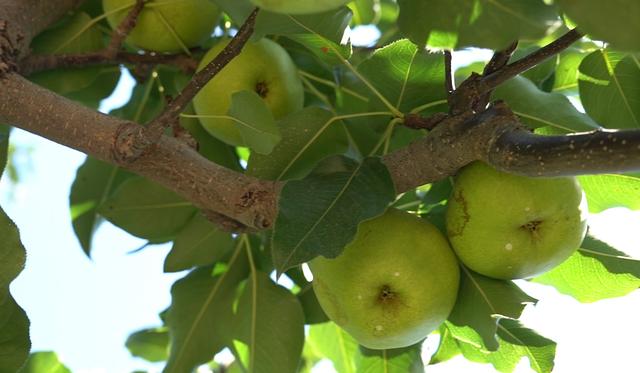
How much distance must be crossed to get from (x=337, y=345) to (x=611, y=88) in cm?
88

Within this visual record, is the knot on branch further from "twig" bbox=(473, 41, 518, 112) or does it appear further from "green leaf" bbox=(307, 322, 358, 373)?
"green leaf" bbox=(307, 322, 358, 373)

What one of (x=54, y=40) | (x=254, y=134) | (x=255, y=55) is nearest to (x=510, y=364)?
(x=254, y=134)

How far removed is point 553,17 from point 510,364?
909 millimetres

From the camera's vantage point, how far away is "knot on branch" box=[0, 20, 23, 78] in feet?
5.30

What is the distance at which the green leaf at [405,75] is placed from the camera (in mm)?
1711

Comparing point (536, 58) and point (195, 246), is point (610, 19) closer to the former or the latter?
point (536, 58)

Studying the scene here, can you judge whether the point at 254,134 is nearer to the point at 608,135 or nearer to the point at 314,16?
the point at 314,16

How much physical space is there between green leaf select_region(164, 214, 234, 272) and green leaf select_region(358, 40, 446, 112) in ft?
1.71

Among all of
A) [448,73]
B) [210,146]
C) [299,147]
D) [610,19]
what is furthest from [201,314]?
[610,19]

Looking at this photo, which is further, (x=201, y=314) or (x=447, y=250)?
(x=201, y=314)

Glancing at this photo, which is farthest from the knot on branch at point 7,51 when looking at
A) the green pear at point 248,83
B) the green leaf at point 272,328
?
the green leaf at point 272,328

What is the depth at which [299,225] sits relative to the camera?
142 cm

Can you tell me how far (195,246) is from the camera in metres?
2.02

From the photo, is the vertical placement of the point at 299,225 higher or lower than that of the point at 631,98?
higher
